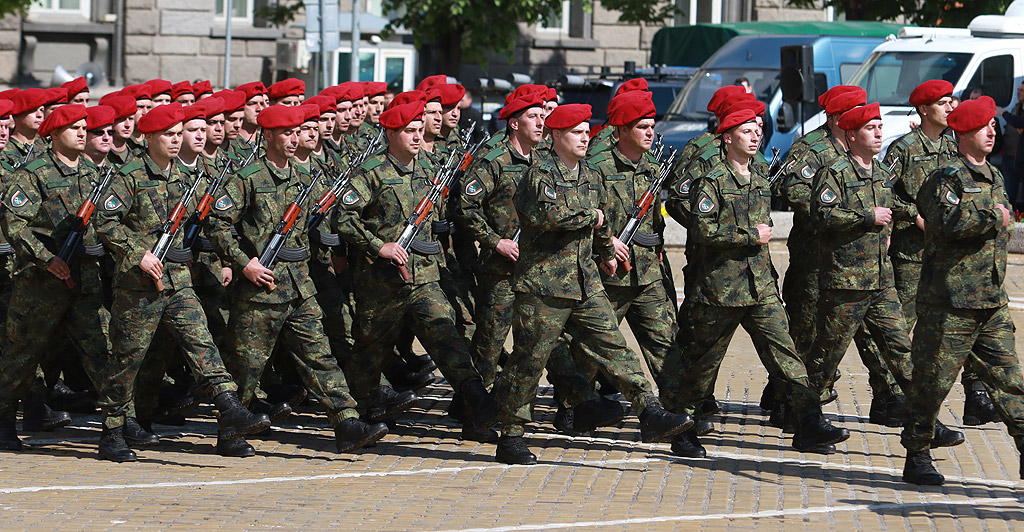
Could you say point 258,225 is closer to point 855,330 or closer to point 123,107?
point 123,107

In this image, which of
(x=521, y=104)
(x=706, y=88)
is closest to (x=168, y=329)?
(x=521, y=104)

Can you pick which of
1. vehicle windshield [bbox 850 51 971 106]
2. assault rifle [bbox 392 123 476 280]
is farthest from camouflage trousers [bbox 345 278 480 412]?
vehicle windshield [bbox 850 51 971 106]

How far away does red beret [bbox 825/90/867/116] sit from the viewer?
30.1 ft

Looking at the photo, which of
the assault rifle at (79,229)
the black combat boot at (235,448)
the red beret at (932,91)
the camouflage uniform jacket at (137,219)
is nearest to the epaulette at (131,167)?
the camouflage uniform jacket at (137,219)

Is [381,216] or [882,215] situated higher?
[882,215]

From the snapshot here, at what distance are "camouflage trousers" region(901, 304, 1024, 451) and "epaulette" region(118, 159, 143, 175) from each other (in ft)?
12.9

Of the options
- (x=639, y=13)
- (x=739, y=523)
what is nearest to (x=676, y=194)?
(x=739, y=523)

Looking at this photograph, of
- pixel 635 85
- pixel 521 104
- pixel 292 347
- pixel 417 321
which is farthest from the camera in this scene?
pixel 635 85

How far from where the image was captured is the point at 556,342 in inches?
324

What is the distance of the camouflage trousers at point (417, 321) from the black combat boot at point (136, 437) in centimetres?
121

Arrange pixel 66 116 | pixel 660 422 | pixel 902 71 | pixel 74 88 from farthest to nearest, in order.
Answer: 1. pixel 902 71
2. pixel 74 88
3. pixel 66 116
4. pixel 660 422

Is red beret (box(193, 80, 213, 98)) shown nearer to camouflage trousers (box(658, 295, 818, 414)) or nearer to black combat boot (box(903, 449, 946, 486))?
camouflage trousers (box(658, 295, 818, 414))

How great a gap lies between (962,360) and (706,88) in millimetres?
14980

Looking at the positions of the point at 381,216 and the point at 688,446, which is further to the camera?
the point at 381,216
